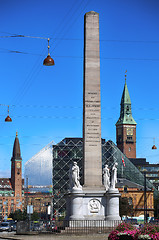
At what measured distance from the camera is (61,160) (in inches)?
5305

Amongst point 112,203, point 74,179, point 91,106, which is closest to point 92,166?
point 74,179

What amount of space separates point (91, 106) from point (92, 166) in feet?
12.9

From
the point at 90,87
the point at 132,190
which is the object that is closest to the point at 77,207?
the point at 90,87

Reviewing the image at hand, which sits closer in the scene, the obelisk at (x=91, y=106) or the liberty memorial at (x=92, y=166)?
the liberty memorial at (x=92, y=166)

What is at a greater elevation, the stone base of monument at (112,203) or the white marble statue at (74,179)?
the white marble statue at (74,179)

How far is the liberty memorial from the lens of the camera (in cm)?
3231

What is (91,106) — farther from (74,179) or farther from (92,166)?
(74,179)

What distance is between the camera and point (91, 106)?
112 feet

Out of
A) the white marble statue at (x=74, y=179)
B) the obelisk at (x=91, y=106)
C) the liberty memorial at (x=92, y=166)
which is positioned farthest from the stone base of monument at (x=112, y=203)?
the white marble statue at (x=74, y=179)

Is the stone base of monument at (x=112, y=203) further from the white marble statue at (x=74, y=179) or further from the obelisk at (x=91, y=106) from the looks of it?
the white marble statue at (x=74, y=179)

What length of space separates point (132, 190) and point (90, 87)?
98381 millimetres

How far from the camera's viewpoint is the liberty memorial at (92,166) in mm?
32312

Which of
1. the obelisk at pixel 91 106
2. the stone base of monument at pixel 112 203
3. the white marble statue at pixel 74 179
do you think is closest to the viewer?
the stone base of monument at pixel 112 203

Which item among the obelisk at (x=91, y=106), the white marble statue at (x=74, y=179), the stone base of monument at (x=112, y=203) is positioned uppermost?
the obelisk at (x=91, y=106)
